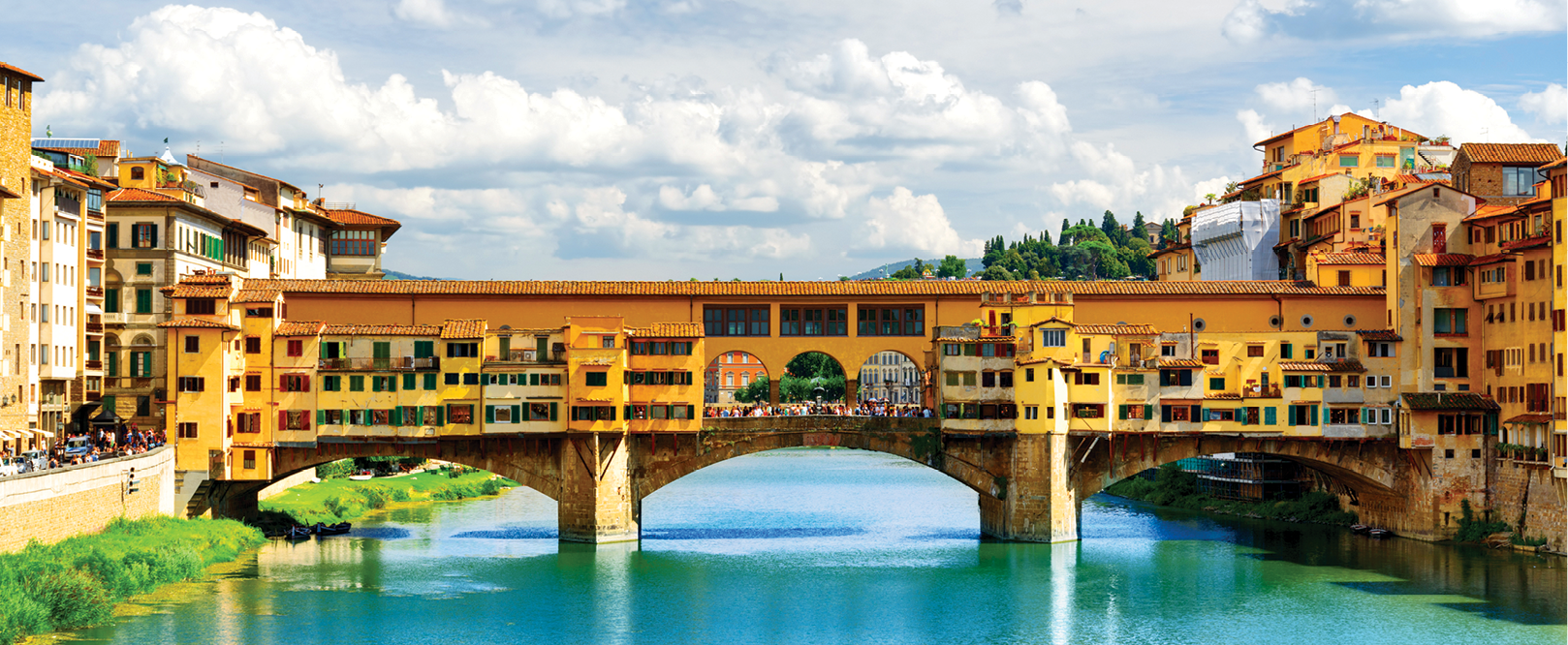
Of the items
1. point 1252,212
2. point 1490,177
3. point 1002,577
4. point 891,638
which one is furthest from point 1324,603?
point 1252,212

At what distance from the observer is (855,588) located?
55000mm

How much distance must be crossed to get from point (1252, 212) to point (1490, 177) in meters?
17.5

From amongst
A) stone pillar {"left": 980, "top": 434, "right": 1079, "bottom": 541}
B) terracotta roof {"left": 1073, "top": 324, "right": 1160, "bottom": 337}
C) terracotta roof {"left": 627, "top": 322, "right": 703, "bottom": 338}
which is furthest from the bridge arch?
terracotta roof {"left": 1073, "top": 324, "right": 1160, "bottom": 337}

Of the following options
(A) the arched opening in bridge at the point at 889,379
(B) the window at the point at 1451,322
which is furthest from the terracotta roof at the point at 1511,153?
(A) the arched opening in bridge at the point at 889,379

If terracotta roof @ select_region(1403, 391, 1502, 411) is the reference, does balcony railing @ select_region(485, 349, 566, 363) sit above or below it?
above

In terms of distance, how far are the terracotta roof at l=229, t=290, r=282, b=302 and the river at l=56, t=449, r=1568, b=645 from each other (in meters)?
8.94

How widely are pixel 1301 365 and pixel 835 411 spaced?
18.1m

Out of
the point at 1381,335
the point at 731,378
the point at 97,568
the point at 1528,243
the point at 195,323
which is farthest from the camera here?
the point at 731,378

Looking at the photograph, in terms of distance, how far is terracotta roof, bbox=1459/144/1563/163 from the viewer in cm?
6762

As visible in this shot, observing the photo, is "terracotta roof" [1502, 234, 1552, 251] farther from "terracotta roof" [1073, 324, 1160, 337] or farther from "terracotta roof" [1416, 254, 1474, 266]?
"terracotta roof" [1073, 324, 1160, 337]

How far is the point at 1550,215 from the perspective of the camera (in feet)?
191

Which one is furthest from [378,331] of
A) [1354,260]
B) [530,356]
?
[1354,260]

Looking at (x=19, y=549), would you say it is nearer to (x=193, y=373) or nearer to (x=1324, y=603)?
(x=193, y=373)

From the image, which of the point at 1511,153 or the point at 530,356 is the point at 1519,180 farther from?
the point at 530,356
